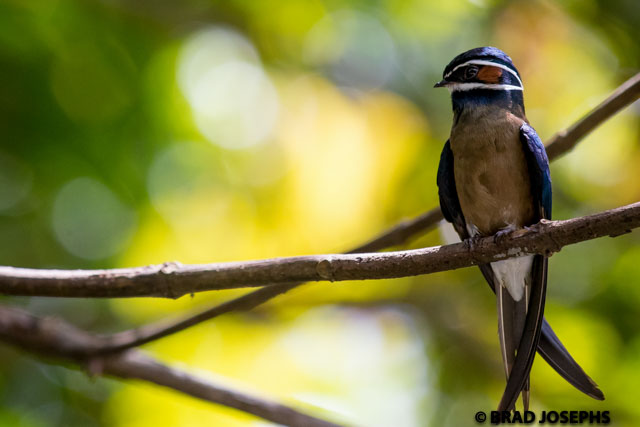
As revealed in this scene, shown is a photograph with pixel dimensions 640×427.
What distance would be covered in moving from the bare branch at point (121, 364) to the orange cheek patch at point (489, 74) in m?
1.97

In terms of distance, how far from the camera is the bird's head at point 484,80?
3293 millimetres

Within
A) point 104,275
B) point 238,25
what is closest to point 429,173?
point 238,25

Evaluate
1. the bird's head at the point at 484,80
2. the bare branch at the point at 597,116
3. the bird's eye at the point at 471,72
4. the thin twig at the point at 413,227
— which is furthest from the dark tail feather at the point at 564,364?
the bird's eye at the point at 471,72

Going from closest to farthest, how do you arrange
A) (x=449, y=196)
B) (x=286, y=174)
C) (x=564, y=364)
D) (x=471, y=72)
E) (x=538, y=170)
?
1. (x=564, y=364)
2. (x=538, y=170)
3. (x=471, y=72)
4. (x=449, y=196)
5. (x=286, y=174)

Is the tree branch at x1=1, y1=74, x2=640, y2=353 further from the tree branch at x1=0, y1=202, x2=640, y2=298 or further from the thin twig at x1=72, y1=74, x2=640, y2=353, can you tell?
A: the tree branch at x1=0, y1=202, x2=640, y2=298

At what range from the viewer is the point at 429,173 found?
17.4ft

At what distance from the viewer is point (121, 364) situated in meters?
4.30

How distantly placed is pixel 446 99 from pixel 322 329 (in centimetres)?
203

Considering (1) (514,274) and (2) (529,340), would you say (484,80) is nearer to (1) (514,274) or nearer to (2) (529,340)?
(1) (514,274)

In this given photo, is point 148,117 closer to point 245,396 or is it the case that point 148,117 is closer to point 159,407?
point 159,407

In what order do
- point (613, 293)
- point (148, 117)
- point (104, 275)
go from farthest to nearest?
point (148, 117), point (613, 293), point (104, 275)

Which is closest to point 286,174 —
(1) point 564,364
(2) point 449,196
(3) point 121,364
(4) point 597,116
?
(3) point 121,364

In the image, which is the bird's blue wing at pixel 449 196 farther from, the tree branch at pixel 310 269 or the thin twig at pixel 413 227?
the tree branch at pixel 310 269

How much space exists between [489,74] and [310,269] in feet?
4.47
